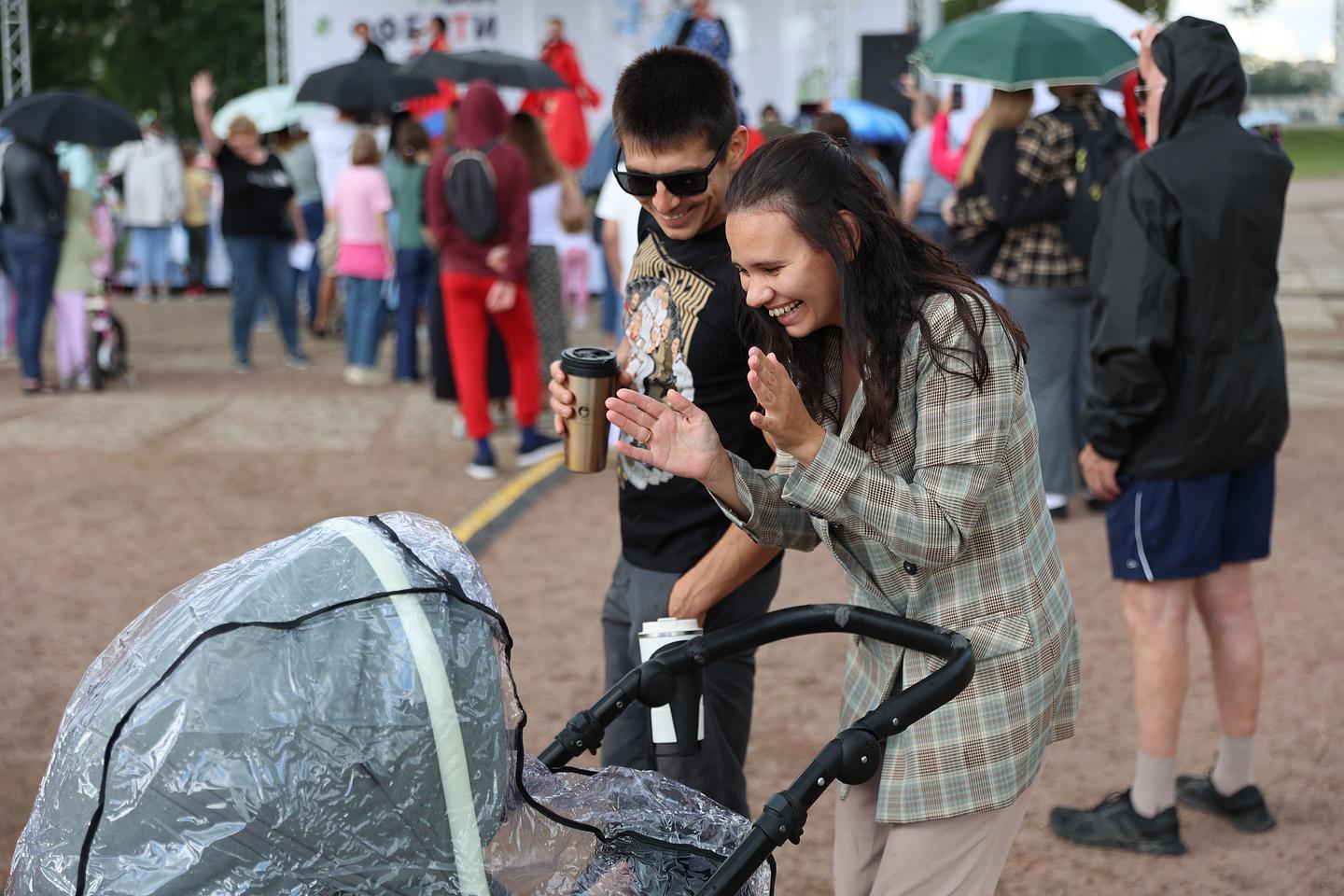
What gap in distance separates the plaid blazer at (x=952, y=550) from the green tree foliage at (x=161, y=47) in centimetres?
3800

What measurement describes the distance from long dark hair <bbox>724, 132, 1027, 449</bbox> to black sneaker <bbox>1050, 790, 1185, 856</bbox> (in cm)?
216

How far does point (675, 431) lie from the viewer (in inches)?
91.5

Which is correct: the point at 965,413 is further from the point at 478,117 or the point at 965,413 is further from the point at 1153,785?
the point at 478,117

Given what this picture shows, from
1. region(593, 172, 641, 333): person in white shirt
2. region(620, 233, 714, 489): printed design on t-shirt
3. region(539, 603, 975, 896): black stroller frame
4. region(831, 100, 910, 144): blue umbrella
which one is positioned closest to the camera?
region(539, 603, 975, 896): black stroller frame

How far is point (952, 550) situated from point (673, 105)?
3.67 feet

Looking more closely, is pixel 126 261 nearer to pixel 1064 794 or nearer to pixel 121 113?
pixel 121 113

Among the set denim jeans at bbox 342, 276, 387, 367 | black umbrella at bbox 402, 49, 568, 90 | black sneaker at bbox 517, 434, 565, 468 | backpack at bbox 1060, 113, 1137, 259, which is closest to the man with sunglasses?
backpack at bbox 1060, 113, 1137, 259

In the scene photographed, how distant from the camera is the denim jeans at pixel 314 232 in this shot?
15039 millimetres

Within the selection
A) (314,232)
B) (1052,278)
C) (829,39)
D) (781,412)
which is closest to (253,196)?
(314,232)

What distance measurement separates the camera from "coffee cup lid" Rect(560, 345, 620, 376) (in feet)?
9.29

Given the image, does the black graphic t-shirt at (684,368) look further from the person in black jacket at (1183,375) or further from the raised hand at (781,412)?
the person in black jacket at (1183,375)

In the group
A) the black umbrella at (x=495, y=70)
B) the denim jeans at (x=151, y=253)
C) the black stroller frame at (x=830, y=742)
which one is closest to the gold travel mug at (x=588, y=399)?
the black stroller frame at (x=830, y=742)

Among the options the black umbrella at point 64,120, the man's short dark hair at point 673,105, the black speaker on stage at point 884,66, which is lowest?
the man's short dark hair at point 673,105

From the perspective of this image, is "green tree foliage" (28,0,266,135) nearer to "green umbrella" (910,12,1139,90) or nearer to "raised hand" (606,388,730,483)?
"green umbrella" (910,12,1139,90)
